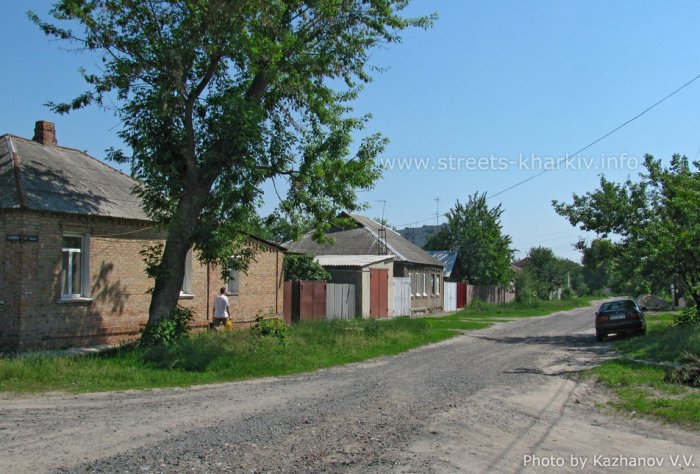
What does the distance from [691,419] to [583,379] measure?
4.56 metres

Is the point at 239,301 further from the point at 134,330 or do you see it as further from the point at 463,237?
the point at 463,237

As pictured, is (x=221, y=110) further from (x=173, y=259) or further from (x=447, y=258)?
(x=447, y=258)

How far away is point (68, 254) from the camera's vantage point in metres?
16.1

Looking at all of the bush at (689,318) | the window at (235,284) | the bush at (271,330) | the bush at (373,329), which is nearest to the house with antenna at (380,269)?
the window at (235,284)

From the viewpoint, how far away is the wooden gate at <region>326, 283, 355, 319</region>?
26438mm

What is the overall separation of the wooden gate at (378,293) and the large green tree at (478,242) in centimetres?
2096

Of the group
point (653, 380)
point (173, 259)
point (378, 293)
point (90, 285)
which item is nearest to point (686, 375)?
point (653, 380)

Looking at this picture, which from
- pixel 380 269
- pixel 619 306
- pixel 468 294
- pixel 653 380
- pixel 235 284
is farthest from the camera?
pixel 468 294

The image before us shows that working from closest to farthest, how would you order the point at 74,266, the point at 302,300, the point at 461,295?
the point at 74,266 < the point at 302,300 < the point at 461,295

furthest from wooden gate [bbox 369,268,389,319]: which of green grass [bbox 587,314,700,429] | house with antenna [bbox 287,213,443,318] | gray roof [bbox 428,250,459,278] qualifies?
gray roof [bbox 428,250,459,278]

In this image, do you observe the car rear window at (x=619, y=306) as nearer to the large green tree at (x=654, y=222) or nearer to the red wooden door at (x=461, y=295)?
the large green tree at (x=654, y=222)

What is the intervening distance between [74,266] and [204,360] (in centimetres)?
543

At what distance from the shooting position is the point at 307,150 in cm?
1555

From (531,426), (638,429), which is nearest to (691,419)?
(638,429)
